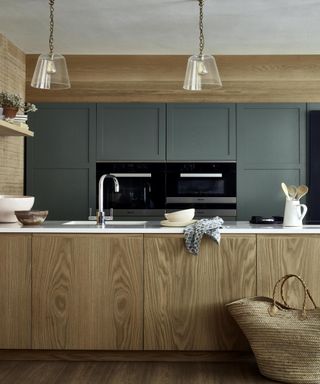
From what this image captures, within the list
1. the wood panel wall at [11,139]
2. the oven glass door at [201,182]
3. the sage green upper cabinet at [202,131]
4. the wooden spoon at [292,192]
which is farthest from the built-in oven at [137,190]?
the wooden spoon at [292,192]

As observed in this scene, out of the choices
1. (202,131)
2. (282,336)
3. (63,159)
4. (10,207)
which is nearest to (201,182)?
(202,131)

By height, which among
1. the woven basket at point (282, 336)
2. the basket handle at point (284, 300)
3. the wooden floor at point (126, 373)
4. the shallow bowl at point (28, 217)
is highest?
the shallow bowl at point (28, 217)

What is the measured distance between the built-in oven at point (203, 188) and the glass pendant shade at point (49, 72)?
2482 mm

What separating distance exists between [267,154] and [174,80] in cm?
117

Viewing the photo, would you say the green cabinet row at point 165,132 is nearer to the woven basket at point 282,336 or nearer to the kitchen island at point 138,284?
the kitchen island at point 138,284

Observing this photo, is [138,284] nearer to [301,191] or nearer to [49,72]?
[301,191]

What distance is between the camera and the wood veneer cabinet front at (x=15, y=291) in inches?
137

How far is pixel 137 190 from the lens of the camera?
18.8 ft

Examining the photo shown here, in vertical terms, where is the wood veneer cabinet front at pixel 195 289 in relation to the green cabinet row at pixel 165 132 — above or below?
below

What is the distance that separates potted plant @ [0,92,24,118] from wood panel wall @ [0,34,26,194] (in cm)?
97

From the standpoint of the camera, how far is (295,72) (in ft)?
18.6

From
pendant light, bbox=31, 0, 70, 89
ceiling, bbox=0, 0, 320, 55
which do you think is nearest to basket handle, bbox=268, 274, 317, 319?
pendant light, bbox=31, 0, 70, 89

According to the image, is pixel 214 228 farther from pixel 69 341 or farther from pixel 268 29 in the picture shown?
pixel 268 29

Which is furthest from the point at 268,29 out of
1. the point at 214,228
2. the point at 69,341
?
the point at 69,341
